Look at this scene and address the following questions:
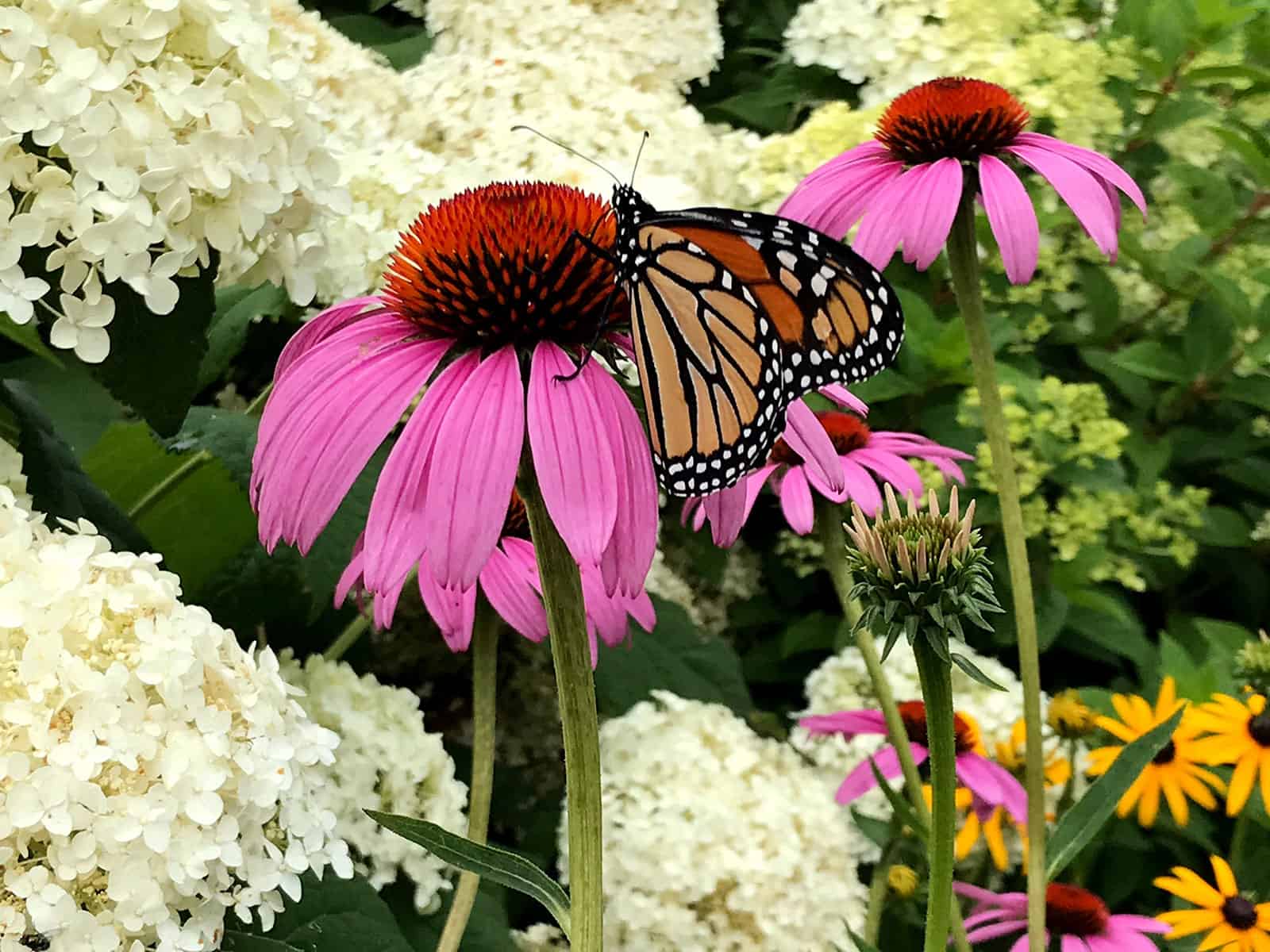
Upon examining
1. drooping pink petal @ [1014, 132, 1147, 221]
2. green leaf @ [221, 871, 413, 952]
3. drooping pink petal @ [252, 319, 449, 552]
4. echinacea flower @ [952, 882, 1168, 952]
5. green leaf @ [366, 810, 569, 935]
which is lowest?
green leaf @ [366, 810, 569, 935]

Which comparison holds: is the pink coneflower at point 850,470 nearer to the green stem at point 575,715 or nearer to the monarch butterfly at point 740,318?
the monarch butterfly at point 740,318

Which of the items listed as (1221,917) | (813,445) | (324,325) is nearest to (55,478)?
(324,325)

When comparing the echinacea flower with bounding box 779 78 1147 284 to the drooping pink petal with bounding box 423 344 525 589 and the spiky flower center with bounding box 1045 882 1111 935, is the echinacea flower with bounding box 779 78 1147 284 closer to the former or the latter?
the drooping pink petal with bounding box 423 344 525 589

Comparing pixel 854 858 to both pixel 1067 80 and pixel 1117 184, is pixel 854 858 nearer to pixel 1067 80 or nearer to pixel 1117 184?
pixel 1117 184

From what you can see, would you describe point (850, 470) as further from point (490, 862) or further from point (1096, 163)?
point (490, 862)

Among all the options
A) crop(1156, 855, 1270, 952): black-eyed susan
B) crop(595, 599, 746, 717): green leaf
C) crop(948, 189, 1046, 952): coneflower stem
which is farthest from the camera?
crop(595, 599, 746, 717): green leaf

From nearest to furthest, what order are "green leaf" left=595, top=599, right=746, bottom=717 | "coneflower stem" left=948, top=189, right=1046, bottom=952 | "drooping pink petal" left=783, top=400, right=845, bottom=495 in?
"drooping pink petal" left=783, top=400, right=845, bottom=495, "coneflower stem" left=948, top=189, right=1046, bottom=952, "green leaf" left=595, top=599, right=746, bottom=717

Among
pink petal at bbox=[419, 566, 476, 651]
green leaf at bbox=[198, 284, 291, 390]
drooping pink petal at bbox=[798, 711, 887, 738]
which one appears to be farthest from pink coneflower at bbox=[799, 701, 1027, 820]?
green leaf at bbox=[198, 284, 291, 390]

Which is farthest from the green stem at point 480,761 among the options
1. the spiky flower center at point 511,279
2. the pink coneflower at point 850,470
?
the spiky flower center at point 511,279
